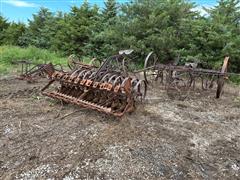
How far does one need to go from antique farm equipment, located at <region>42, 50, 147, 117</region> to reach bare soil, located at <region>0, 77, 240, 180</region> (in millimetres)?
163

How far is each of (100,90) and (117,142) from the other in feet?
3.60

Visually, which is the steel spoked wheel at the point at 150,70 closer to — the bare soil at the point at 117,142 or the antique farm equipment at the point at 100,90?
the bare soil at the point at 117,142

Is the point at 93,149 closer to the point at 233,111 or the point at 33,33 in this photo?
the point at 233,111

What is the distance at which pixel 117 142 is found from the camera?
3.28m

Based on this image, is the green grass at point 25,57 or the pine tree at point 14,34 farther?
the pine tree at point 14,34

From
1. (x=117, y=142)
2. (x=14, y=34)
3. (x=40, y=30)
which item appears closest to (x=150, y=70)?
(x=117, y=142)

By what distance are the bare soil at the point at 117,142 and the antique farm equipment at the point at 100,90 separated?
163 millimetres

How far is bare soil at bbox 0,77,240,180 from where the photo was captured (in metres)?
2.78

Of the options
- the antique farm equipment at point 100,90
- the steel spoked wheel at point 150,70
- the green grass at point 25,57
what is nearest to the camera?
the antique farm equipment at point 100,90

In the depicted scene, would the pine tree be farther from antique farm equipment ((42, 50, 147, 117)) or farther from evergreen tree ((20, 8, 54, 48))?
antique farm equipment ((42, 50, 147, 117))

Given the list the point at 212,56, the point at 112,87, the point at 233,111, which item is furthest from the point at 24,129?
the point at 212,56

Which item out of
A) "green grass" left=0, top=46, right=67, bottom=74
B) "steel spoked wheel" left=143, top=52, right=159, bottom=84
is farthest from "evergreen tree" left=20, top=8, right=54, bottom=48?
"steel spoked wheel" left=143, top=52, right=159, bottom=84

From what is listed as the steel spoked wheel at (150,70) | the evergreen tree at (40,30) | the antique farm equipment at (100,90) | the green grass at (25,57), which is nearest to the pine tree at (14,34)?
the evergreen tree at (40,30)

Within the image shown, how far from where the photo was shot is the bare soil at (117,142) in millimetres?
2775
